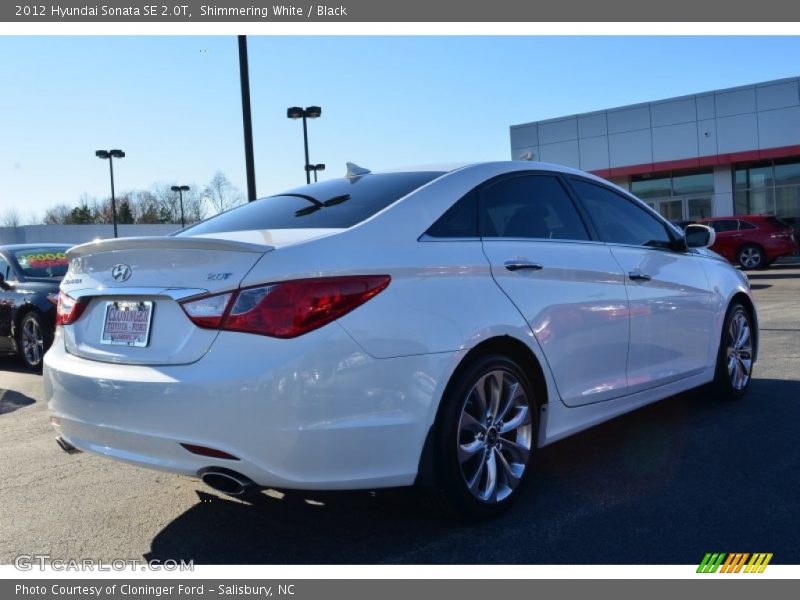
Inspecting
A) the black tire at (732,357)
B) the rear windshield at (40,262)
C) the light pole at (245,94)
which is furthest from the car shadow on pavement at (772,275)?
the rear windshield at (40,262)

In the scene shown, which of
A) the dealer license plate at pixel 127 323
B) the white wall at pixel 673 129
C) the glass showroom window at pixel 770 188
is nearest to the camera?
the dealer license plate at pixel 127 323

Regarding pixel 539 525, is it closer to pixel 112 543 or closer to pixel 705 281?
pixel 112 543

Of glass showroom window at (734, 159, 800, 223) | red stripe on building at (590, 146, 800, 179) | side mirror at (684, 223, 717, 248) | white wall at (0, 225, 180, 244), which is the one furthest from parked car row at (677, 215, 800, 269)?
white wall at (0, 225, 180, 244)

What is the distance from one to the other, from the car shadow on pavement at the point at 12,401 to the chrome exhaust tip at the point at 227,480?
4092mm

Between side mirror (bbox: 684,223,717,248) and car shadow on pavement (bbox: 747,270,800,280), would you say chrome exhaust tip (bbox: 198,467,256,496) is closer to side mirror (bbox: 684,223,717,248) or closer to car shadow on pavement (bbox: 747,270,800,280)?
side mirror (bbox: 684,223,717,248)

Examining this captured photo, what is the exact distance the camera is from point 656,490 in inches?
155

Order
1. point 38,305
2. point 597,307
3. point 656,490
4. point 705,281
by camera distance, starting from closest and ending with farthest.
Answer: point 656,490
point 597,307
point 705,281
point 38,305

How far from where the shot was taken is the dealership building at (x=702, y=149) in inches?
1118

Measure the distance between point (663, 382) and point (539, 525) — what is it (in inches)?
67.9

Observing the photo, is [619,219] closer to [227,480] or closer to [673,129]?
[227,480]

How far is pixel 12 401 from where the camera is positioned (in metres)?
6.91

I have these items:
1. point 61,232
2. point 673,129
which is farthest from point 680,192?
point 61,232

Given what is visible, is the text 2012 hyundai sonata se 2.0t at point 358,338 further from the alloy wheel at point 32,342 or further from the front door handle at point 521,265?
the alloy wheel at point 32,342
